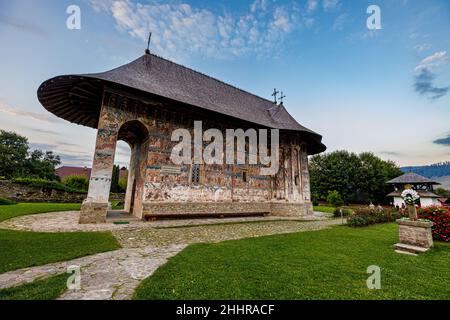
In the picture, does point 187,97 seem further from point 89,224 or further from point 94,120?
point 89,224

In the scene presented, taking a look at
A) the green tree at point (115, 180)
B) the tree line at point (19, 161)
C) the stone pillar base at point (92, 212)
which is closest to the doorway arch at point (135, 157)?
the stone pillar base at point (92, 212)

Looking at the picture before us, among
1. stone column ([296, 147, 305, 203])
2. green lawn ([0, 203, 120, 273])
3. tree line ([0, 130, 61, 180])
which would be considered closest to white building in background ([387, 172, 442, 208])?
stone column ([296, 147, 305, 203])

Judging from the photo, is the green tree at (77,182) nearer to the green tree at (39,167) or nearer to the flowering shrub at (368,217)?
the green tree at (39,167)

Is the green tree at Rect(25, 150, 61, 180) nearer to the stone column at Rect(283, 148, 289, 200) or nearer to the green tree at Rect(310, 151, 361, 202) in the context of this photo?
the stone column at Rect(283, 148, 289, 200)

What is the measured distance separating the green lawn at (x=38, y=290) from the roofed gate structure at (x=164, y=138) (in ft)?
21.2

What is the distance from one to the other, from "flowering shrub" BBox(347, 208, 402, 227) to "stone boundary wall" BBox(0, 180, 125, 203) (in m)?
22.2

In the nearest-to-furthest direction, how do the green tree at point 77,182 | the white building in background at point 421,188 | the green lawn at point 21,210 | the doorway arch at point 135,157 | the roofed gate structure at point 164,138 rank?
the green lawn at point 21,210 < the roofed gate structure at point 164,138 < the doorway arch at point 135,157 < the green tree at point 77,182 < the white building in background at point 421,188

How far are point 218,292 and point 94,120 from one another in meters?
14.4

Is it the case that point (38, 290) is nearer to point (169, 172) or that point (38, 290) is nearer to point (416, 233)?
point (169, 172)

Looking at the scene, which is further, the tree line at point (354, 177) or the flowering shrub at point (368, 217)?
the tree line at point (354, 177)

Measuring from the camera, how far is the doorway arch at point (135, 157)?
11.6 m

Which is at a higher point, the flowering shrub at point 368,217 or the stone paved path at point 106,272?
the flowering shrub at point 368,217

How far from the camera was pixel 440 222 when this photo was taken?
6.84m

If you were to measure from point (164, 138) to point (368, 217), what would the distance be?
12194 mm
